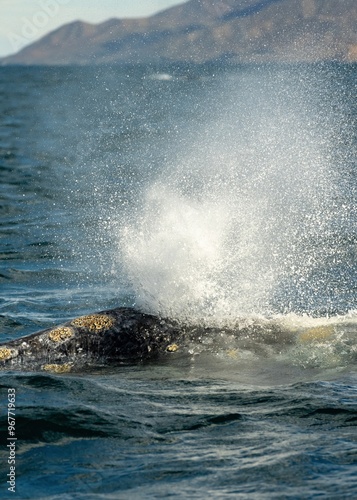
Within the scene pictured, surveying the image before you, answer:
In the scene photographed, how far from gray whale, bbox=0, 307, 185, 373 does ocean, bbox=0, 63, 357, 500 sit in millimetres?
261

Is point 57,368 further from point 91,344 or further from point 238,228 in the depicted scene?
point 238,228

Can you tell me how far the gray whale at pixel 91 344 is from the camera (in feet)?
37.7

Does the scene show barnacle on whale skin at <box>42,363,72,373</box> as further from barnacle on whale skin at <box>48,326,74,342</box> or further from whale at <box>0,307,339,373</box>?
barnacle on whale skin at <box>48,326,74,342</box>

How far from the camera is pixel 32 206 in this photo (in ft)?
81.6

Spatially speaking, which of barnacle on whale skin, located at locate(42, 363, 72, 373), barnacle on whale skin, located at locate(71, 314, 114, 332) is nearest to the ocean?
barnacle on whale skin, located at locate(42, 363, 72, 373)

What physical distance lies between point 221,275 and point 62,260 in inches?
211

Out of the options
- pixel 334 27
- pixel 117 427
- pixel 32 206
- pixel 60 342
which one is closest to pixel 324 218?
pixel 32 206

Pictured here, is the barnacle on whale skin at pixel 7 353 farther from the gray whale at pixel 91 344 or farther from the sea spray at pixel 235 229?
the sea spray at pixel 235 229

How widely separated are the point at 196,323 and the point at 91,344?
4.58 ft

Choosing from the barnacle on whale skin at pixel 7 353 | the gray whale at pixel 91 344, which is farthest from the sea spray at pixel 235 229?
the barnacle on whale skin at pixel 7 353

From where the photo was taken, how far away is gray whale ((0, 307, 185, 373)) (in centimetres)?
1149

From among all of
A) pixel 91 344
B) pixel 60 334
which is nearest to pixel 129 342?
pixel 91 344

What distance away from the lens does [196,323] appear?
12.2m

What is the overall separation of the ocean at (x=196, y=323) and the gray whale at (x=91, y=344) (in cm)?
26
